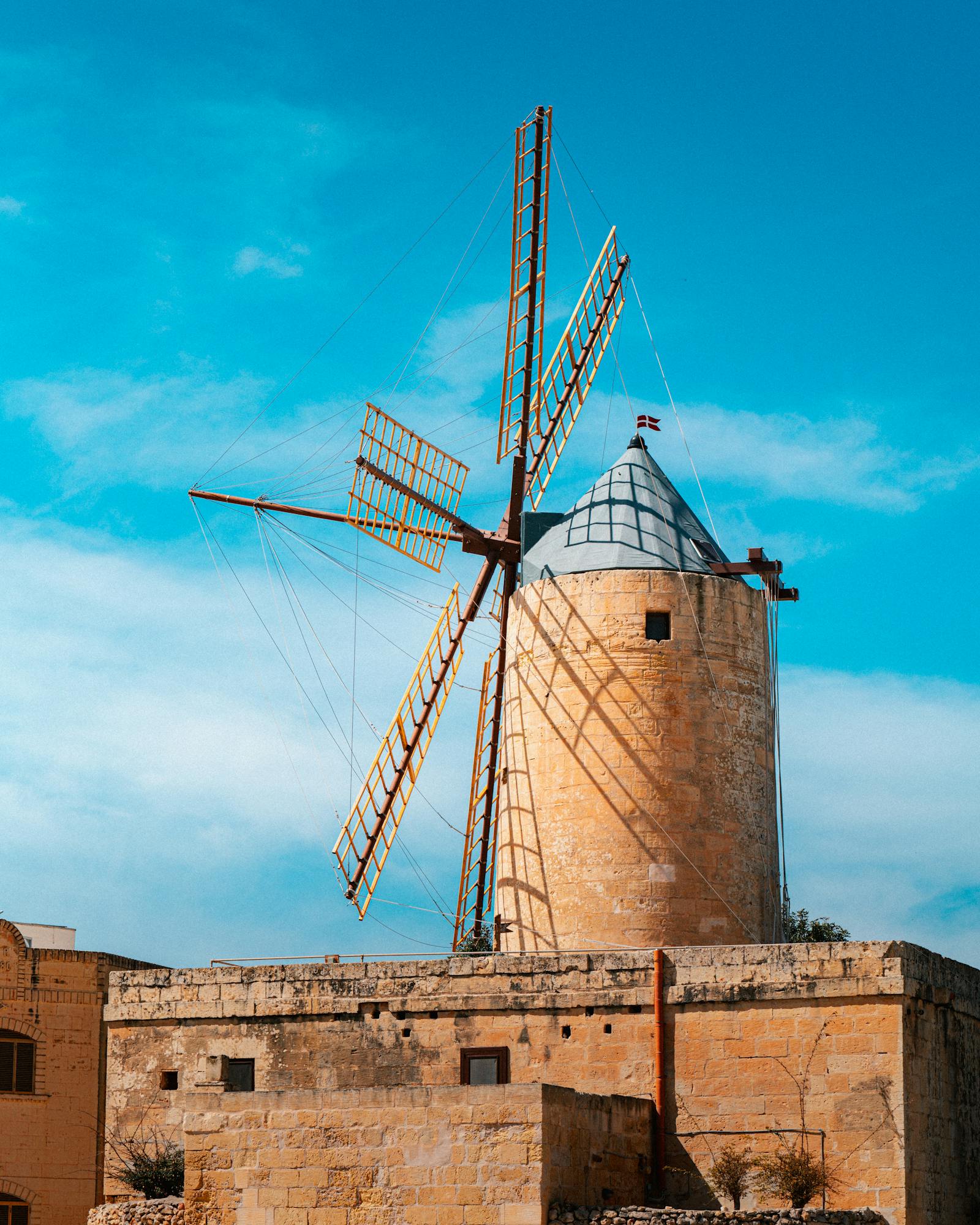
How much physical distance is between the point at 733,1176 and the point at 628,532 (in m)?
6.76

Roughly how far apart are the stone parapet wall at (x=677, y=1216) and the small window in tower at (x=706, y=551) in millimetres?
7043

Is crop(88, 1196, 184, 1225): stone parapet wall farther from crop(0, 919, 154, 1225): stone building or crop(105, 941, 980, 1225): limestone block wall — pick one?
crop(0, 919, 154, 1225): stone building

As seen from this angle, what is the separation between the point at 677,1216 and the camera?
1496cm

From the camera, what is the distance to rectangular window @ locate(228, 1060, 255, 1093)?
17.8 meters

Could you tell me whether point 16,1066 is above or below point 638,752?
below

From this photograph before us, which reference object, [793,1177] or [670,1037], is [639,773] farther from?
[793,1177]

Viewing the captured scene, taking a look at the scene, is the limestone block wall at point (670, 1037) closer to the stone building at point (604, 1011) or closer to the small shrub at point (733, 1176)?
the stone building at point (604, 1011)

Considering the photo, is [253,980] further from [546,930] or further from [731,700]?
[731,700]

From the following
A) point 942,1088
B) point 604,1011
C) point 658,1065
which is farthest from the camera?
point 604,1011

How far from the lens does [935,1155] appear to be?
16.5 m

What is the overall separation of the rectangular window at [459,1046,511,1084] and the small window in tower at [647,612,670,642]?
4.37 metres

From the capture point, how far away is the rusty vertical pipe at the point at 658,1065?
1650cm

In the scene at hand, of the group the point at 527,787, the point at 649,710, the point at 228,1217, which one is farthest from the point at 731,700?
the point at 228,1217

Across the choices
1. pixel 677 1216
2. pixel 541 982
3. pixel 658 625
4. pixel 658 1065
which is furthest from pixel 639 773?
pixel 677 1216
